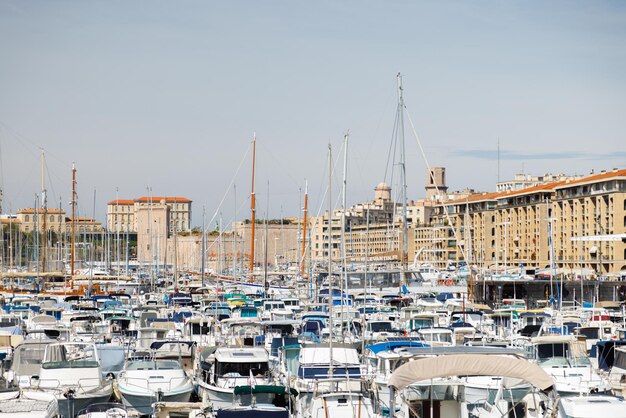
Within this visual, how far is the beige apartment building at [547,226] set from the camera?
10744 centimetres

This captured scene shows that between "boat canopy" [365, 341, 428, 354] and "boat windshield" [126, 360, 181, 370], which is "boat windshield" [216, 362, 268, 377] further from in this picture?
"boat canopy" [365, 341, 428, 354]

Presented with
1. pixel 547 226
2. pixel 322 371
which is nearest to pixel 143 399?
pixel 322 371

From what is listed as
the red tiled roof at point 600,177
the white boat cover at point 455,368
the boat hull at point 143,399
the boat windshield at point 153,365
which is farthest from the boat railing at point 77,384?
the red tiled roof at point 600,177

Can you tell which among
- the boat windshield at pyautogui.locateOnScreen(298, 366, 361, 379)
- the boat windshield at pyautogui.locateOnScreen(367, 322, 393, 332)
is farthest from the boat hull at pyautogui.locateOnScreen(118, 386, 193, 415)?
the boat windshield at pyautogui.locateOnScreen(367, 322, 393, 332)

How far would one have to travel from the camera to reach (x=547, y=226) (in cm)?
12281

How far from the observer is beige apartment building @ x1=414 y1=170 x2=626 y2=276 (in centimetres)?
10744

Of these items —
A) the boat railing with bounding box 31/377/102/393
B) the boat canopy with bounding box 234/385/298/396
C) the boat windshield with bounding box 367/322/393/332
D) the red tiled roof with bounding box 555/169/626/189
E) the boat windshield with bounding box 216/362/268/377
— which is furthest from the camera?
the red tiled roof with bounding box 555/169/626/189

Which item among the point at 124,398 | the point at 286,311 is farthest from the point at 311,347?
the point at 286,311

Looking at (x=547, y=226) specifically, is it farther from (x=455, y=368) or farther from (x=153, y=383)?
(x=455, y=368)

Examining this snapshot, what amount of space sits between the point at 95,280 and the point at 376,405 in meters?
61.2

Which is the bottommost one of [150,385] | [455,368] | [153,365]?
[150,385]

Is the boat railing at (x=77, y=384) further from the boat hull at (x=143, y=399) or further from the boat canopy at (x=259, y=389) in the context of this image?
the boat canopy at (x=259, y=389)

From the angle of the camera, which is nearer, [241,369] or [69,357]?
[241,369]

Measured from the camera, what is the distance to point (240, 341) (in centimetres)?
3638
